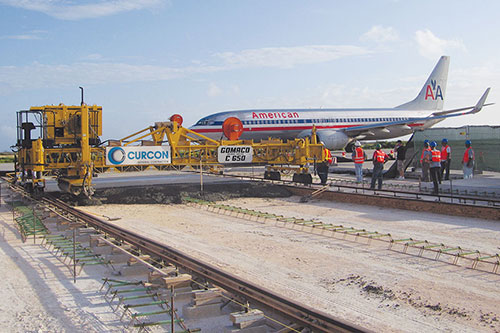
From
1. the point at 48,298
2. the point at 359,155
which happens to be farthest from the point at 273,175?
the point at 48,298

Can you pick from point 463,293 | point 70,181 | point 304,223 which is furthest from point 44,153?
point 463,293

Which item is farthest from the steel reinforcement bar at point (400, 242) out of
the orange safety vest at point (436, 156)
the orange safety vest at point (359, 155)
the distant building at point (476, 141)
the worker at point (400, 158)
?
the distant building at point (476, 141)

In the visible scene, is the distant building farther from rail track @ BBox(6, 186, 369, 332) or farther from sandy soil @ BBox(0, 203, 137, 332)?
sandy soil @ BBox(0, 203, 137, 332)

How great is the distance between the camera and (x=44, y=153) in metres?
14.1

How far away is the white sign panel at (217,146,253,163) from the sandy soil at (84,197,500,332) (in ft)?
10.8

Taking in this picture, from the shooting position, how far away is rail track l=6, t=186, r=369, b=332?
4.71 metres

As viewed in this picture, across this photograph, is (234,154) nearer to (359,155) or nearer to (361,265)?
(359,155)

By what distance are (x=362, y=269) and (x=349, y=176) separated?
16325 mm

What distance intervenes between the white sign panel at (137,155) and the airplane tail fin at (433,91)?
32668 millimetres

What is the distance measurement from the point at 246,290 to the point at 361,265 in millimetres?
2377

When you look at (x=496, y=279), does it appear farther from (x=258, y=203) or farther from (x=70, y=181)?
(x=70, y=181)

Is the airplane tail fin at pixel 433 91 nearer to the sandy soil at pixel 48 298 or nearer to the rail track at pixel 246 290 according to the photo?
the rail track at pixel 246 290

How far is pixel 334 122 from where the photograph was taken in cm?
3547

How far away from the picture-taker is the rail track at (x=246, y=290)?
4715 mm
